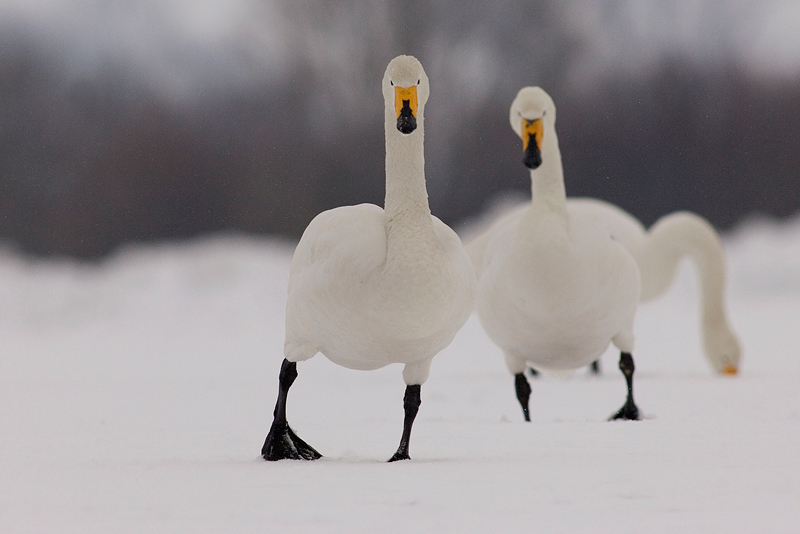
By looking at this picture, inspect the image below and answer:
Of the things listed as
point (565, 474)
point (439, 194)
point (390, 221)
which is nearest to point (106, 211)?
point (439, 194)

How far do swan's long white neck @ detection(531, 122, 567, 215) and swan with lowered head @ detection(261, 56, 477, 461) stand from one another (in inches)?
54.0

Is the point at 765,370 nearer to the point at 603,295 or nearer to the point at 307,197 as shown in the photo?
the point at 603,295

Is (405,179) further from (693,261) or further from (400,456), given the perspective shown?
(693,261)

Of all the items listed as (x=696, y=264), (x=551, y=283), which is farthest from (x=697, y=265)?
(x=551, y=283)

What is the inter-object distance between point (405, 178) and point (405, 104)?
0.28m

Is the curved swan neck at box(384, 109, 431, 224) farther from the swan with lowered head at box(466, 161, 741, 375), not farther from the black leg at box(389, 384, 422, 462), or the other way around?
the swan with lowered head at box(466, 161, 741, 375)

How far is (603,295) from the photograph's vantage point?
170 inches

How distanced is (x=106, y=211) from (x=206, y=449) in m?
8.55

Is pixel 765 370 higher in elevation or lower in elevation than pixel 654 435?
higher

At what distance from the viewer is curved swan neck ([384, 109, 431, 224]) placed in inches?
122

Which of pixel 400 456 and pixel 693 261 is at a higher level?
pixel 693 261

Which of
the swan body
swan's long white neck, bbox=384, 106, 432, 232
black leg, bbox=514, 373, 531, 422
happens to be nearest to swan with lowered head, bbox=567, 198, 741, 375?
the swan body

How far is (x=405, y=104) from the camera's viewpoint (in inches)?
119

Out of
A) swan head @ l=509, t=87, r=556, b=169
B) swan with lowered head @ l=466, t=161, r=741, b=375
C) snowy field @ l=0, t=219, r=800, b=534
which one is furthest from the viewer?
swan with lowered head @ l=466, t=161, r=741, b=375
